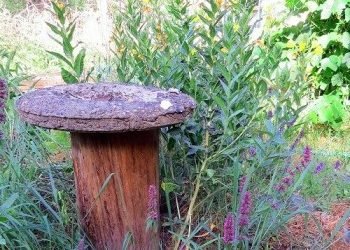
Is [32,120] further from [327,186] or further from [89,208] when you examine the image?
[327,186]

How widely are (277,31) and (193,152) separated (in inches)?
84.9

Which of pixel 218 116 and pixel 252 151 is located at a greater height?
pixel 218 116

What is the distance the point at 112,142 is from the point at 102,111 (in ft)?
0.67

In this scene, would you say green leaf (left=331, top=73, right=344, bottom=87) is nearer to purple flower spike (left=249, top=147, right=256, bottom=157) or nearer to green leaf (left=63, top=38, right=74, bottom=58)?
purple flower spike (left=249, top=147, right=256, bottom=157)

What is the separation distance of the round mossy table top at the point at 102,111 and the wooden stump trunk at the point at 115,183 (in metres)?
0.14

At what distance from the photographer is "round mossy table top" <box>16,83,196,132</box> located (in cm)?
162

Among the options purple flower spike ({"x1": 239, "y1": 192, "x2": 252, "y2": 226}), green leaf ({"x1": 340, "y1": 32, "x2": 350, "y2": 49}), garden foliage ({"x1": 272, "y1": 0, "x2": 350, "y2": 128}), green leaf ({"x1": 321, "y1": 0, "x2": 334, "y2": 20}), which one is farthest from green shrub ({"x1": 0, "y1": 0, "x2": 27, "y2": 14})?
purple flower spike ({"x1": 239, "y1": 192, "x2": 252, "y2": 226})

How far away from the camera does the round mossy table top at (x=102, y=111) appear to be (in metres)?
1.62

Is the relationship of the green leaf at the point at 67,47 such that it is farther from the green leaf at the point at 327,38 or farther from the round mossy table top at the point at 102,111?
the green leaf at the point at 327,38

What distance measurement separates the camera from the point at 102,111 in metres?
1.62

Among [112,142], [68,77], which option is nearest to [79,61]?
[68,77]

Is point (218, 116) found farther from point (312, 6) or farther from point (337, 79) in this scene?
point (337, 79)

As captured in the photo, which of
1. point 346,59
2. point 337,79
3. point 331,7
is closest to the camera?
point 331,7

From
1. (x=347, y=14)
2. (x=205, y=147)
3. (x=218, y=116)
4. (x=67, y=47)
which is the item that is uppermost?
(x=347, y=14)
